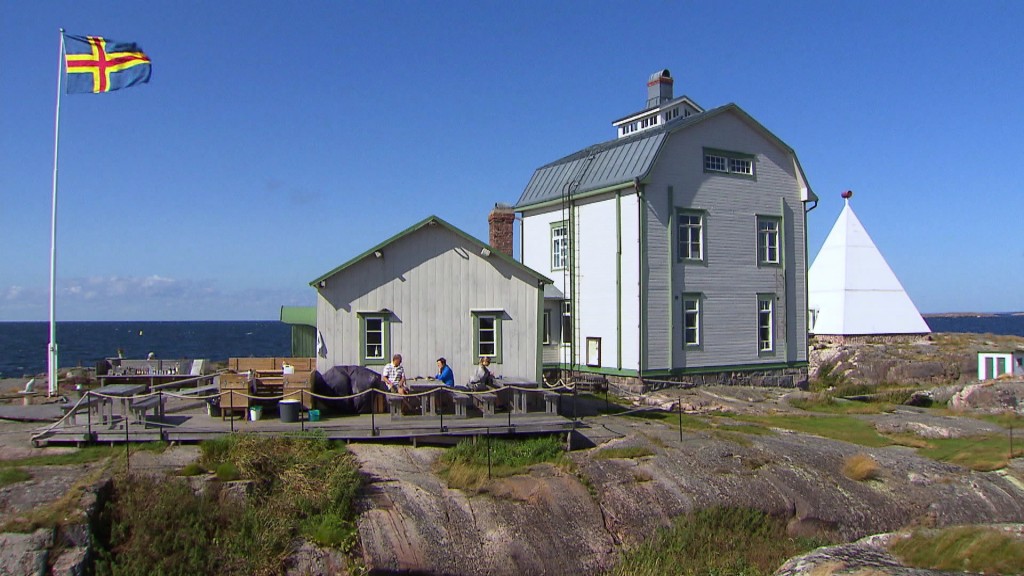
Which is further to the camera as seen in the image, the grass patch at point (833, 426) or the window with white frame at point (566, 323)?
the window with white frame at point (566, 323)

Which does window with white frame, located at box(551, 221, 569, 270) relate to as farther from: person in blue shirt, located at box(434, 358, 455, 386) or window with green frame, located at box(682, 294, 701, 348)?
person in blue shirt, located at box(434, 358, 455, 386)

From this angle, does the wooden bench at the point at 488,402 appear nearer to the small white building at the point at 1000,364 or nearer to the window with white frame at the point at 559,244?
the window with white frame at the point at 559,244

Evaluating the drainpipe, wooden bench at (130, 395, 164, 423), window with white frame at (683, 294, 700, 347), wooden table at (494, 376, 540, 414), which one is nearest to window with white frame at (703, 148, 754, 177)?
the drainpipe

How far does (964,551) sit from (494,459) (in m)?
7.67

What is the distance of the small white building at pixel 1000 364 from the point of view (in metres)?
30.5

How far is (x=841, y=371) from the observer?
3541 cm

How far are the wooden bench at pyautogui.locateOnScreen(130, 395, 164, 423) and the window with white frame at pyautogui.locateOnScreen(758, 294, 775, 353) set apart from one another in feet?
64.8

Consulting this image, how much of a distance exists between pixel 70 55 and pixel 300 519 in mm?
16857

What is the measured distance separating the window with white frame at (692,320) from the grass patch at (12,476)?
19.4 meters

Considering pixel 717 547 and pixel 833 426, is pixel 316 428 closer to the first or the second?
pixel 717 547

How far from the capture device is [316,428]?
15.8 m

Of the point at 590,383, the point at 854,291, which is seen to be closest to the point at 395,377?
the point at 590,383

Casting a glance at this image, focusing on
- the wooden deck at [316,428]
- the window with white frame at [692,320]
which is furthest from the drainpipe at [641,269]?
the wooden deck at [316,428]

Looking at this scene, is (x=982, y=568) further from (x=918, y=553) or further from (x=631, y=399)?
(x=631, y=399)
